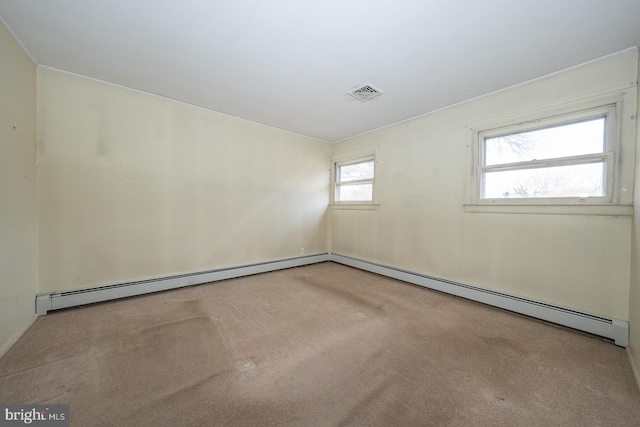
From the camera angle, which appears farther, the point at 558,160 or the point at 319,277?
the point at 319,277

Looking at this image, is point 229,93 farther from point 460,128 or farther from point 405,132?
point 460,128

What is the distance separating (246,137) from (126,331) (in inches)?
115

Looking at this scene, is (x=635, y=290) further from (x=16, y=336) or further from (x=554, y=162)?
(x=16, y=336)

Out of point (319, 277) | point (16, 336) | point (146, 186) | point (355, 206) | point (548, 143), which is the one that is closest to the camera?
point (16, 336)

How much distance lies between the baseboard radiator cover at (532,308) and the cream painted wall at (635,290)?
124mm

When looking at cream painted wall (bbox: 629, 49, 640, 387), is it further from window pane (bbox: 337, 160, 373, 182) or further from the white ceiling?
window pane (bbox: 337, 160, 373, 182)

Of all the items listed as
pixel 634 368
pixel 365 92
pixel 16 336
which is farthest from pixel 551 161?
pixel 16 336

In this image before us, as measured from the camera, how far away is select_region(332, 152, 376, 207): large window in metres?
4.25

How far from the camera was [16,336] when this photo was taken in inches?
73.3

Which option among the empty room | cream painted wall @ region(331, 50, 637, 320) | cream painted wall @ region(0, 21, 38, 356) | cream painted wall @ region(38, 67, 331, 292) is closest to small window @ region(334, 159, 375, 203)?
cream painted wall @ region(331, 50, 637, 320)

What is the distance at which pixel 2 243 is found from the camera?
1.78m

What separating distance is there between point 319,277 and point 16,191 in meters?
3.43

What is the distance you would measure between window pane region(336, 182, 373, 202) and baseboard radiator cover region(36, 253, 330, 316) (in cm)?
180

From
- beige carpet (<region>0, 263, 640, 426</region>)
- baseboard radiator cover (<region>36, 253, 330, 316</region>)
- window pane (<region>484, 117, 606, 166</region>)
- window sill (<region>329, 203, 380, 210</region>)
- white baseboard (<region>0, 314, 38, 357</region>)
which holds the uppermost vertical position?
window pane (<region>484, 117, 606, 166</region>)
